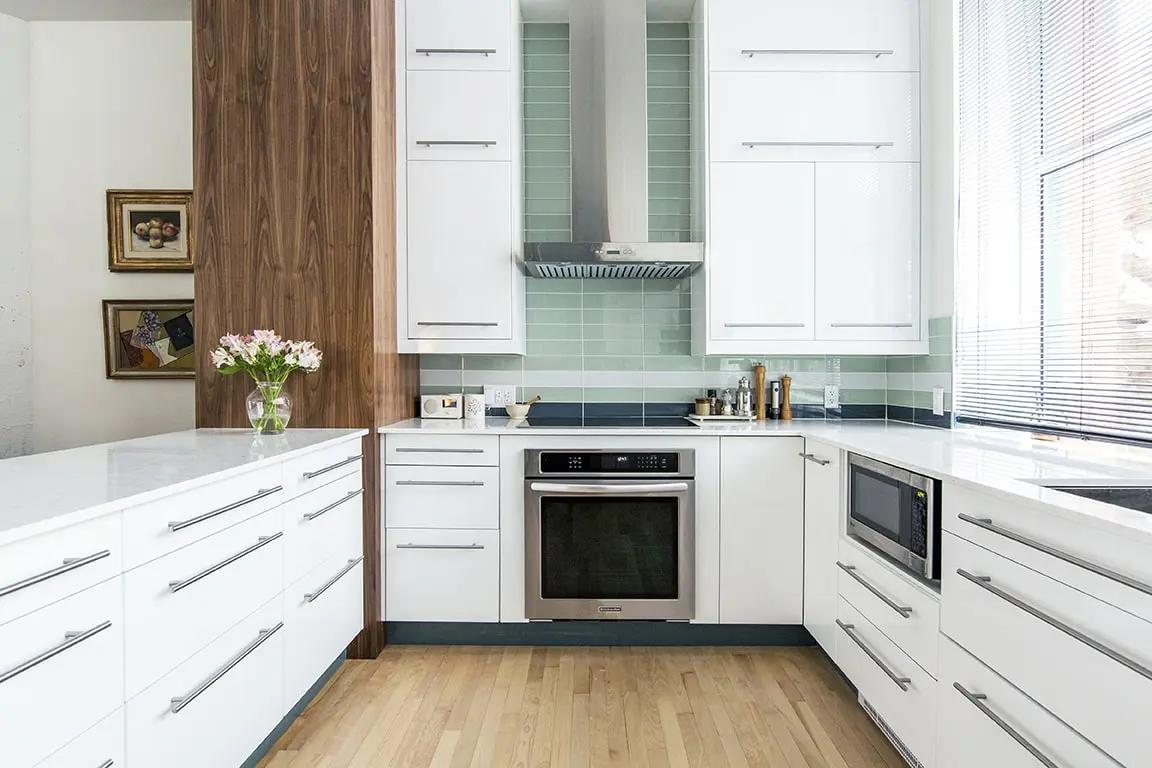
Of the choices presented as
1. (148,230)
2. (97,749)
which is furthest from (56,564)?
(148,230)

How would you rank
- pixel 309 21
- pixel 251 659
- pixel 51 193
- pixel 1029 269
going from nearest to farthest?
pixel 251 659, pixel 1029 269, pixel 309 21, pixel 51 193

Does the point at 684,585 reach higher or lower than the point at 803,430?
lower

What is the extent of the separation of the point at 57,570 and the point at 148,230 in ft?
8.83

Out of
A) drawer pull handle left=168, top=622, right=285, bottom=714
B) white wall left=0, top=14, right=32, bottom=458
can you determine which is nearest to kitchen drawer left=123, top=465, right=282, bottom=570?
drawer pull handle left=168, top=622, right=285, bottom=714

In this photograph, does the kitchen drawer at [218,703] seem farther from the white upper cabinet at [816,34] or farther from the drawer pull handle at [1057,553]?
the white upper cabinet at [816,34]

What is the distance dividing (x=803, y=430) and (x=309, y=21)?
8.23ft

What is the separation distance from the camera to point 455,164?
297cm

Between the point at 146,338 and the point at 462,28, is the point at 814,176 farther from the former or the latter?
the point at 146,338

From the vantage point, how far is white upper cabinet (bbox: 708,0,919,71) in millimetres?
2941

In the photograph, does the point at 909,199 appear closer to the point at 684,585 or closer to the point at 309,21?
the point at 684,585

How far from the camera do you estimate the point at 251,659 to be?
6.08 ft

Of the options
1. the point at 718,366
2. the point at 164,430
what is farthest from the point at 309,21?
the point at 718,366

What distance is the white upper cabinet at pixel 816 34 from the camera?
2941 mm

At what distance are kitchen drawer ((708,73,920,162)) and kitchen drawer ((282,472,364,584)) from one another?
2084 mm
